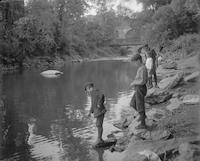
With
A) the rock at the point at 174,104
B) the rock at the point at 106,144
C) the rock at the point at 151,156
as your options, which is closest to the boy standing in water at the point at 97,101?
the rock at the point at 106,144

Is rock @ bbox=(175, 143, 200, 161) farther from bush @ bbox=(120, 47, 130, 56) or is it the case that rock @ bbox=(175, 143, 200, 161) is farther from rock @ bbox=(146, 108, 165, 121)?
bush @ bbox=(120, 47, 130, 56)

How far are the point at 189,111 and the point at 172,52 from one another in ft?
65.7

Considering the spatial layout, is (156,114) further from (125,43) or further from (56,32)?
(125,43)

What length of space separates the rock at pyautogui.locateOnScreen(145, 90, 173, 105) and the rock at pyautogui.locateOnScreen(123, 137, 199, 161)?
4934mm

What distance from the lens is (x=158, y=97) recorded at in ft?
42.6

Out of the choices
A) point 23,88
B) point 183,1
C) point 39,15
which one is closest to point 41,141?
point 183,1

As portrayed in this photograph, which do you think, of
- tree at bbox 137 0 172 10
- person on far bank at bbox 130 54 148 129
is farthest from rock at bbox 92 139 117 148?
tree at bbox 137 0 172 10

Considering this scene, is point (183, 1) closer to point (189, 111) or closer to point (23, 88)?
point (189, 111)

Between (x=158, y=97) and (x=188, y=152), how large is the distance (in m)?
6.27

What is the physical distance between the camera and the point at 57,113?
14242mm

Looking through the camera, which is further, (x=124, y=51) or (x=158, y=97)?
(x=124, y=51)

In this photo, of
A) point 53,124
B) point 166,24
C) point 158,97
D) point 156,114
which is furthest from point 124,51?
point 156,114

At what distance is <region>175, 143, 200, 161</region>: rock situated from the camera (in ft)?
21.7

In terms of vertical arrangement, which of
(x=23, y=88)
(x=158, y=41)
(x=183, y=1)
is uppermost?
(x=183, y=1)
